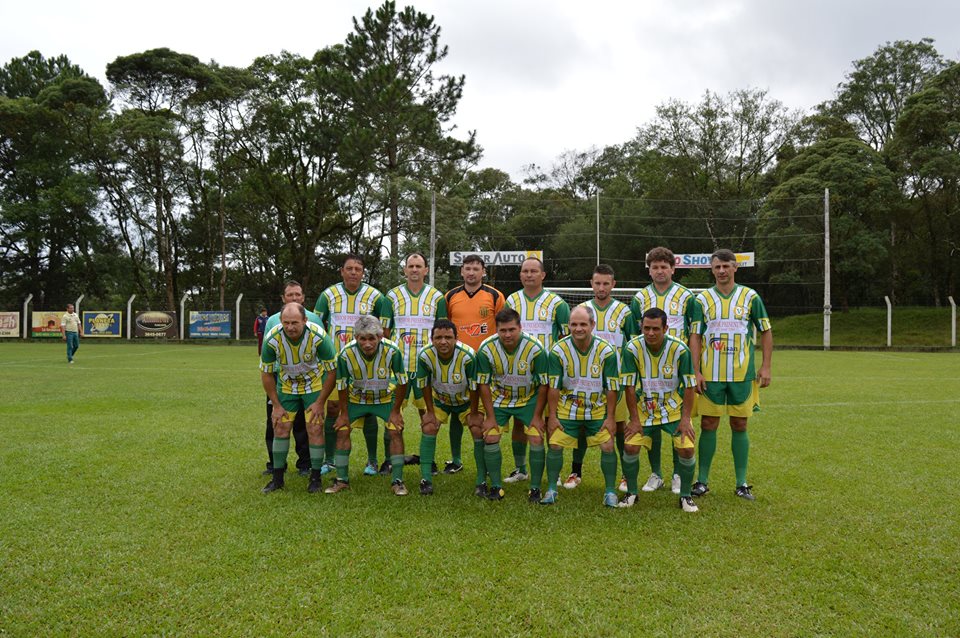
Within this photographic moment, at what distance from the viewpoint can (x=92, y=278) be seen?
121 ft

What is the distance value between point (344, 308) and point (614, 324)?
98.1 inches

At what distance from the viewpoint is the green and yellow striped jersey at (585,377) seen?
15.1ft

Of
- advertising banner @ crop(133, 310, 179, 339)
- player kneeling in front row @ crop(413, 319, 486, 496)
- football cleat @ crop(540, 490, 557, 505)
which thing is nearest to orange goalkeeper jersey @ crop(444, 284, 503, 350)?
player kneeling in front row @ crop(413, 319, 486, 496)

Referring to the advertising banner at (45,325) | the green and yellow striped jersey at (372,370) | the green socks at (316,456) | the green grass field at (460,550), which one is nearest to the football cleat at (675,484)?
the green grass field at (460,550)

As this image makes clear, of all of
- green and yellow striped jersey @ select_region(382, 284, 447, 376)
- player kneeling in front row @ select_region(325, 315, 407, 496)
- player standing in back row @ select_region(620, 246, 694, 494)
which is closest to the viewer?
player kneeling in front row @ select_region(325, 315, 407, 496)

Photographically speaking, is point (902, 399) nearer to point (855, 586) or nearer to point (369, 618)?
point (855, 586)

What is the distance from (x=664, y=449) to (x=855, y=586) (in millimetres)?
3405

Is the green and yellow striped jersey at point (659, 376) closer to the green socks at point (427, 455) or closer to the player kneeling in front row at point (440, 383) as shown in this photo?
the player kneeling in front row at point (440, 383)

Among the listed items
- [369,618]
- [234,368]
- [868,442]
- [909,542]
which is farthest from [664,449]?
[234,368]

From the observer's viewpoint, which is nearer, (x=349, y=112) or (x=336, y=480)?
(x=336, y=480)

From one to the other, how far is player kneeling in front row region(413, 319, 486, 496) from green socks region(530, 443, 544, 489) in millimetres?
434

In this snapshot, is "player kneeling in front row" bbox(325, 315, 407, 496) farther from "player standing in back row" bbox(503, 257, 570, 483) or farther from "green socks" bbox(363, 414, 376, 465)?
"player standing in back row" bbox(503, 257, 570, 483)

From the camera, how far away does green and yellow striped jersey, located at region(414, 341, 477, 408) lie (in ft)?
16.0

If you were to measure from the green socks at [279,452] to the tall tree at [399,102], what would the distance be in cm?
2645
